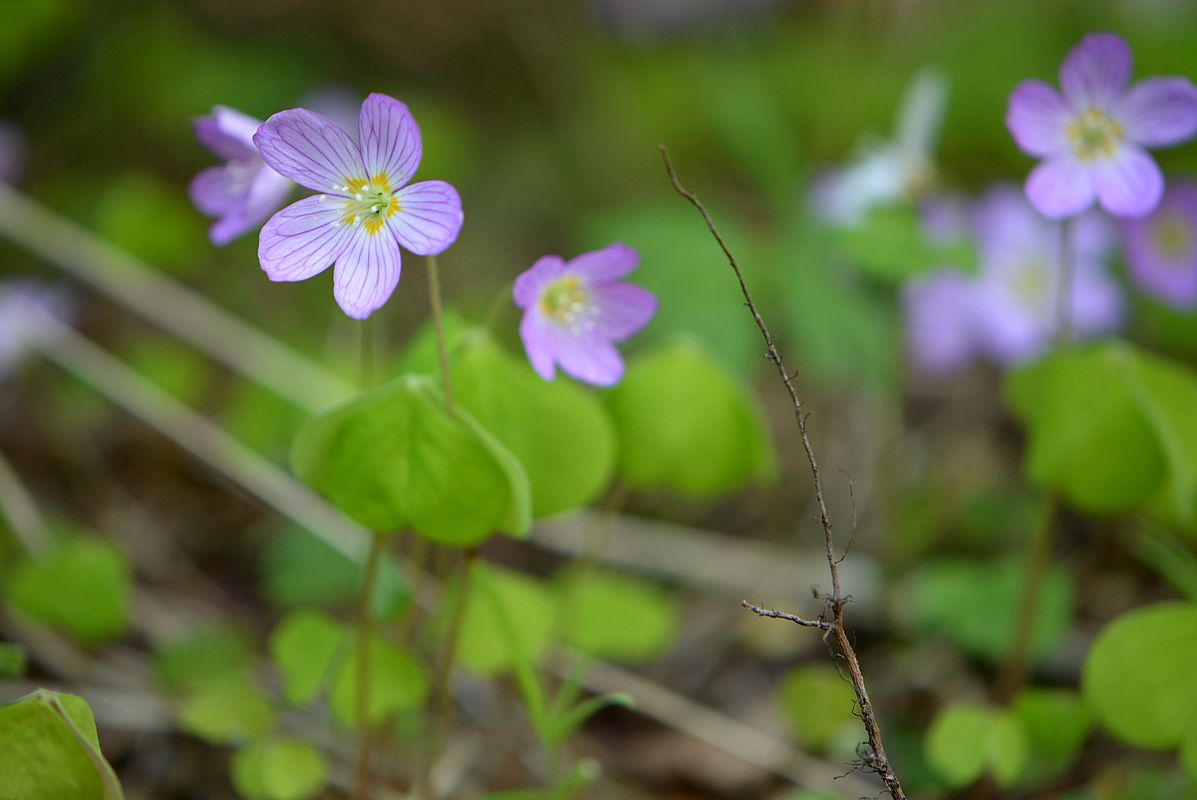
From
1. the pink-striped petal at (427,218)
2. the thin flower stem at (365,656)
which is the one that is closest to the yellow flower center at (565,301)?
the pink-striped petal at (427,218)

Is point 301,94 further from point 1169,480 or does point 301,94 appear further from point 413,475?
point 1169,480

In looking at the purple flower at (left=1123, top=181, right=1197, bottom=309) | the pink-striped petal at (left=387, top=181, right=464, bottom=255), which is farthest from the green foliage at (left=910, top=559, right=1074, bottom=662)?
the pink-striped petal at (left=387, top=181, right=464, bottom=255)

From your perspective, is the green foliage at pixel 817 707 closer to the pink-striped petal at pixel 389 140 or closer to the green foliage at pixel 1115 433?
the green foliage at pixel 1115 433

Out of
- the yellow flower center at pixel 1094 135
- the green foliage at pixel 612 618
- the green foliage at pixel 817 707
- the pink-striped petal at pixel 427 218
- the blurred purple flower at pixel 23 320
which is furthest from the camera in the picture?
the blurred purple flower at pixel 23 320

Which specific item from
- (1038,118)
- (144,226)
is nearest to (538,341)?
(1038,118)

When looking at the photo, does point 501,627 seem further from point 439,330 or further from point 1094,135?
point 1094,135

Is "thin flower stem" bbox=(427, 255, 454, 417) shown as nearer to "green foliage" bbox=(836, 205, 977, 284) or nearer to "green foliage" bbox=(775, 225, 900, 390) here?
"green foliage" bbox=(836, 205, 977, 284)

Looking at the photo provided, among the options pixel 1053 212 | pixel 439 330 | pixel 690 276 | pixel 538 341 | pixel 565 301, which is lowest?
pixel 439 330
